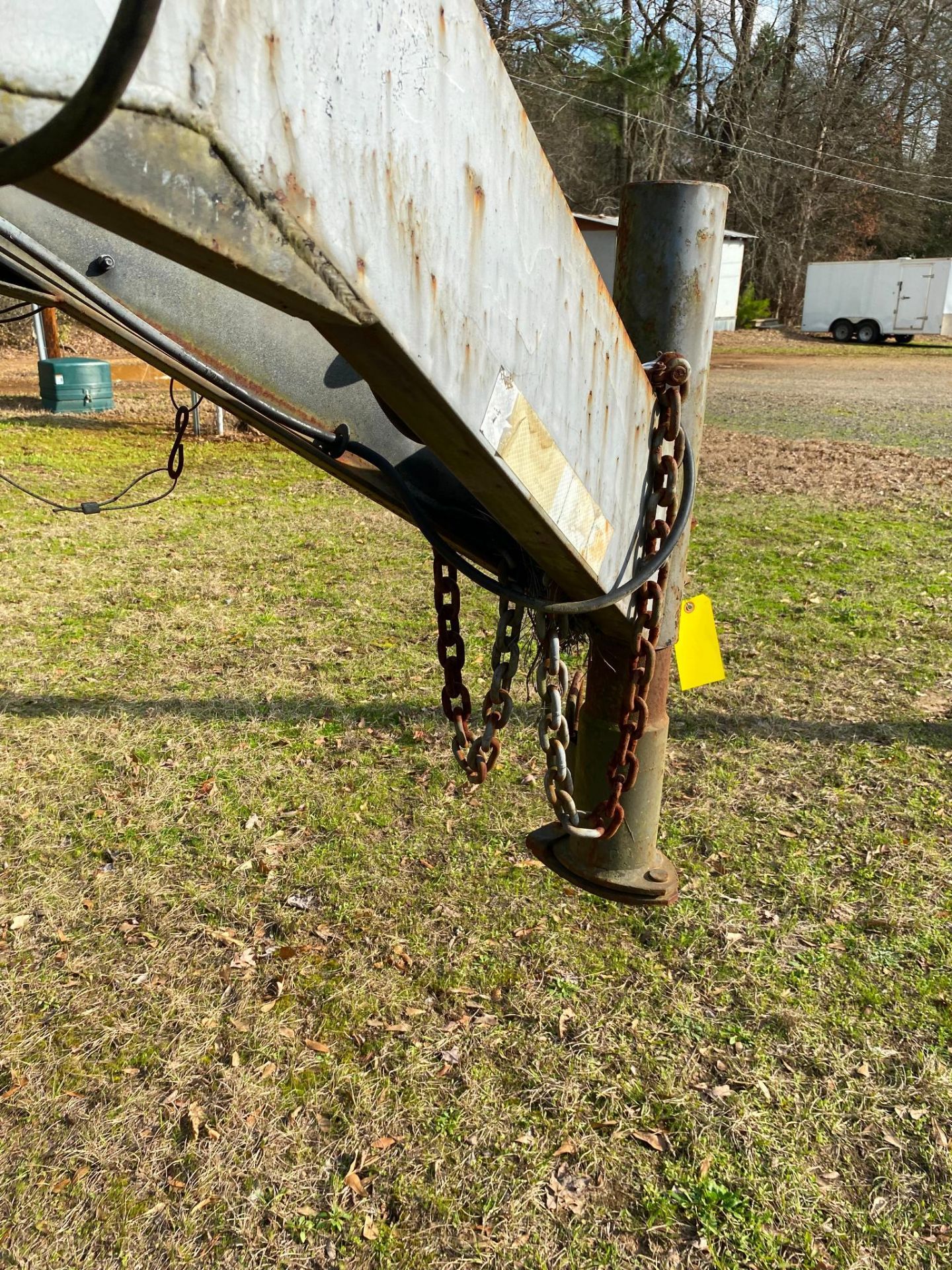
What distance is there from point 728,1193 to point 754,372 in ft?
72.6

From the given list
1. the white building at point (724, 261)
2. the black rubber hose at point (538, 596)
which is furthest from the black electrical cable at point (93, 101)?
the white building at point (724, 261)

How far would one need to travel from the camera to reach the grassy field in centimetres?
238

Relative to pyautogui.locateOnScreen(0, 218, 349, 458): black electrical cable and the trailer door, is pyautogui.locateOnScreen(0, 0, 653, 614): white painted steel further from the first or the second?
the trailer door

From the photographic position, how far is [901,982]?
3.09 meters

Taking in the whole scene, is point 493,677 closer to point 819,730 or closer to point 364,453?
point 364,453

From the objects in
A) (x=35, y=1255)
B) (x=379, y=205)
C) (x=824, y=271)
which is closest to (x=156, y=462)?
(x=35, y=1255)

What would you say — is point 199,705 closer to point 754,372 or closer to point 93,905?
point 93,905

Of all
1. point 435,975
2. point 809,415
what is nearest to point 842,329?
point 809,415

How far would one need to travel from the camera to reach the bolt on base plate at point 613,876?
2.14m


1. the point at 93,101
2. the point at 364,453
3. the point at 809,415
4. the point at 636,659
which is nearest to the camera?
the point at 93,101

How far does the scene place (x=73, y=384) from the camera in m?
13.4

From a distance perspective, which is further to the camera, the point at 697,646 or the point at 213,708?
the point at 213,708

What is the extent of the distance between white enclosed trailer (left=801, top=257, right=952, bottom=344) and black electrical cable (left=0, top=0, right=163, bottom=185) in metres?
33.0

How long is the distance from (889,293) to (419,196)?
3346 centimetres
